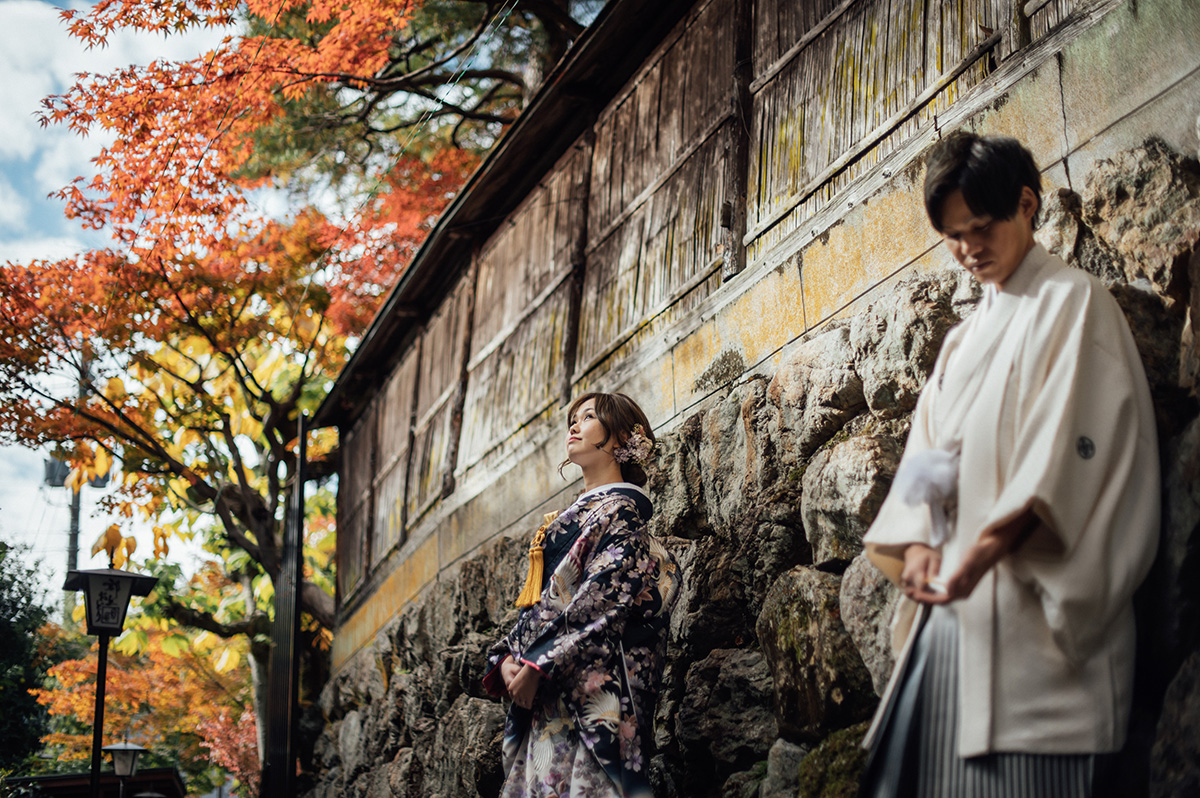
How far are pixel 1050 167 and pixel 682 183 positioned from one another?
326 cm

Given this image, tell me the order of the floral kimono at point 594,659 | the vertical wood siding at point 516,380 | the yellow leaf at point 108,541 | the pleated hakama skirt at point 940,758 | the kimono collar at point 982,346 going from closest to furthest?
the pleated hakama skirt at point 940,758 → the kimono collar at point 982,346 → the floral kimono at point 594,659 → the vertical wood siding at point 516,380 → the yellow leaf at point 108,541

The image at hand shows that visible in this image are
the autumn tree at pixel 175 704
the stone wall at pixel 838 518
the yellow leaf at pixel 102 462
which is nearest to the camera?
the stone wall at pixel 838 518

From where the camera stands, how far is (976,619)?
2.54 meters

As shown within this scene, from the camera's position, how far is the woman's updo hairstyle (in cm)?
488

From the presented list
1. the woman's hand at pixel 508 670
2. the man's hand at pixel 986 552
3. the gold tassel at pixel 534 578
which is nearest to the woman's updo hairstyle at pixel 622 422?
the gold tassel at pixel 534 578

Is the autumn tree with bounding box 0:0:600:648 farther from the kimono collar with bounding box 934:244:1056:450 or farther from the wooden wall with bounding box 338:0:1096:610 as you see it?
the kimono collar with bounding box 934:244:1056:450

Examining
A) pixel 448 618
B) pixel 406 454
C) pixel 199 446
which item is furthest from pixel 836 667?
pixel 199 446

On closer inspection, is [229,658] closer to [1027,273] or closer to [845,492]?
[845,492]

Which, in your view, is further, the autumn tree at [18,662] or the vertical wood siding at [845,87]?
the autumn tree at [18,662]

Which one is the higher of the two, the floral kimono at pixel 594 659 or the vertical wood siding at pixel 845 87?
the vertical wood siding at pixel 845 87

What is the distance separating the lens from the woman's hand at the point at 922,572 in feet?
8.66

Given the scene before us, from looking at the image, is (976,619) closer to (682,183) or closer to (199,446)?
(682,183)

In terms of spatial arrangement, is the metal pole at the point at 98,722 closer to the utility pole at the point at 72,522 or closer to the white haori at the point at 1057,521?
the white haori at the point at 1057,521

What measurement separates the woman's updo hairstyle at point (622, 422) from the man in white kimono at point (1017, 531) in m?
2.18
